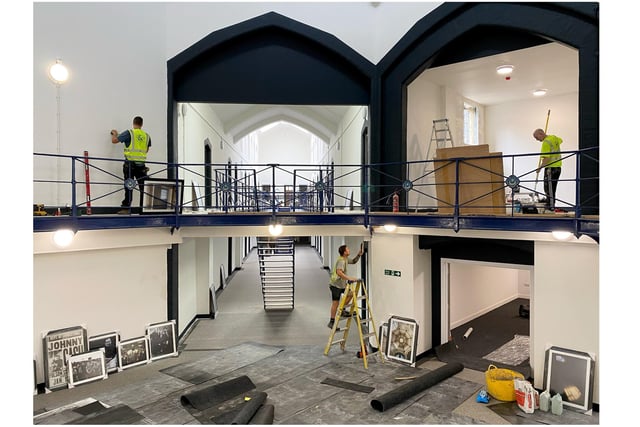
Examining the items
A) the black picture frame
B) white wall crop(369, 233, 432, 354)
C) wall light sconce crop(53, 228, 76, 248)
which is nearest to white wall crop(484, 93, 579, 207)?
white wall crop(369, 233, 432, 354)

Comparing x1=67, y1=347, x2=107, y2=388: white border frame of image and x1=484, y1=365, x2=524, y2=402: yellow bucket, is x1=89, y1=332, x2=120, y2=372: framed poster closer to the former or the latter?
x1=67, y1=347, x2=107, y2=388: white border frame of image

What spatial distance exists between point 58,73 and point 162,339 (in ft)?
18.9

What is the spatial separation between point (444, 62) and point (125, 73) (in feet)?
23.3

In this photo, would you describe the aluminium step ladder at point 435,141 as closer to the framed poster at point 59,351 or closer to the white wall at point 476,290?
the white wall at point 476,290

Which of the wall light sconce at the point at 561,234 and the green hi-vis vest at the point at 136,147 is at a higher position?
the green hi-vis vest at the point at 136,147

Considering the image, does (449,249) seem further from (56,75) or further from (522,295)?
(56,75)

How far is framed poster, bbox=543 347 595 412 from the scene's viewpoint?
5945 mm

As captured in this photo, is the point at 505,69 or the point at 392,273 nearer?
the point at 392,273

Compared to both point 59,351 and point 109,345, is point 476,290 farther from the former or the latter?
point 59,351

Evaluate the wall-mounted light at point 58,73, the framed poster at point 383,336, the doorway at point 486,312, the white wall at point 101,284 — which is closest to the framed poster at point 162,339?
the white wall at point 101,284

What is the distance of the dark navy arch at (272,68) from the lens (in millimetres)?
9445

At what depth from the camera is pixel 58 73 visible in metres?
7.79

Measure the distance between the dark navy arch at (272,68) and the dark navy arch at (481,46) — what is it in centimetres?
76

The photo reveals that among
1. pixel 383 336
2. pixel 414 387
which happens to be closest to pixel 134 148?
pixel 383 336
